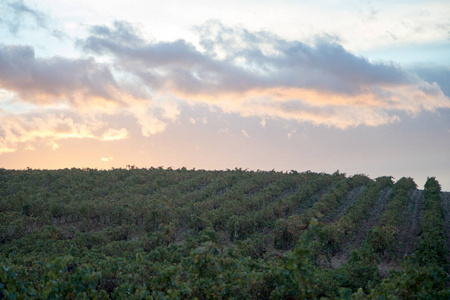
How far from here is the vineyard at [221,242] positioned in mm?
10031

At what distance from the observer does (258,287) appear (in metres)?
11.8

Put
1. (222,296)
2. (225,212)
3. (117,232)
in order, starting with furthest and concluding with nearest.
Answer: (225,212), (117,232), (222,296)

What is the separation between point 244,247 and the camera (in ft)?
101

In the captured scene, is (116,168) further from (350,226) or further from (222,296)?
(222,296)

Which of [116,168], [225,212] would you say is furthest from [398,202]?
[116,168]

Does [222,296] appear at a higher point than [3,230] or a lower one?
higher

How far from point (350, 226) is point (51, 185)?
4948 cm

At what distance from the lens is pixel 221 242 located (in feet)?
124

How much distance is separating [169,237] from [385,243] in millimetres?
18915

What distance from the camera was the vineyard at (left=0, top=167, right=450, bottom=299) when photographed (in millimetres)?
10031

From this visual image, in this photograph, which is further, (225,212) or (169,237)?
(225,212)

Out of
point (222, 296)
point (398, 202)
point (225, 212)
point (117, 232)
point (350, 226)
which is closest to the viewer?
point (222, 296)

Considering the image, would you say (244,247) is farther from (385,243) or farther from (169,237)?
(385,243)

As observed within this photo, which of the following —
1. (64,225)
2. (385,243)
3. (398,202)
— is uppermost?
(398,202)
